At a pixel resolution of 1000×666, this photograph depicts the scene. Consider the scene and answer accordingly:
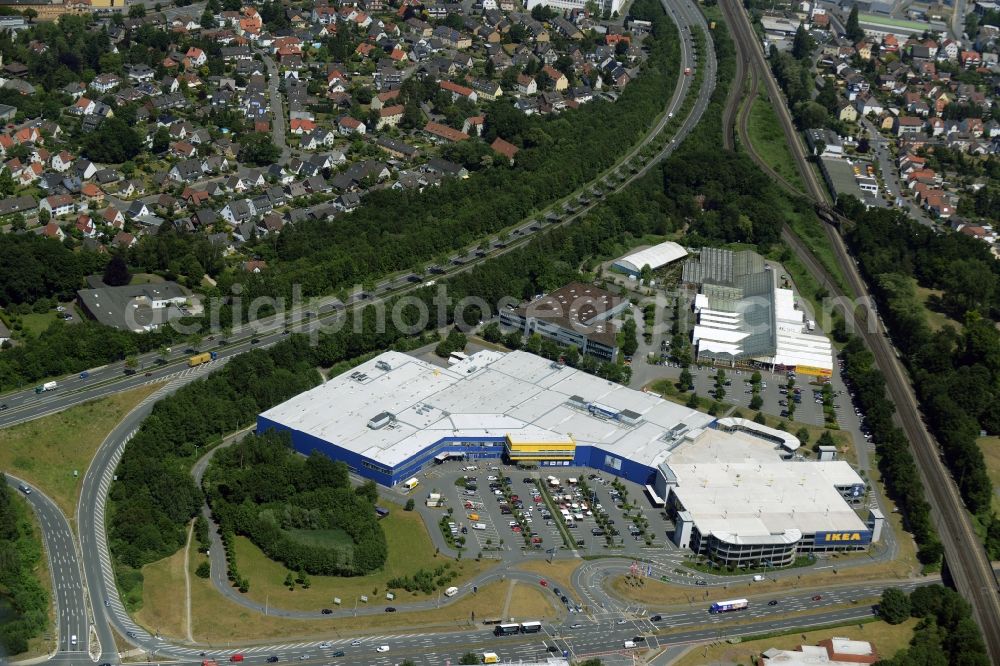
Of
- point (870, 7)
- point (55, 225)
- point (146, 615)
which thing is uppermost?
point (870, 7)

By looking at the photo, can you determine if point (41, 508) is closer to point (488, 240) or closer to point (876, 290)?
point (488, 240)

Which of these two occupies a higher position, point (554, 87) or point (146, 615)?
point (554, 87)

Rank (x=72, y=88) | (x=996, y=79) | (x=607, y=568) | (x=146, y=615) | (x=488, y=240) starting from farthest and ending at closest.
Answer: (x=996, y=79), (x=72, y=88), (x=488, y=240), (x=607, y=568), (x=146, y=615)

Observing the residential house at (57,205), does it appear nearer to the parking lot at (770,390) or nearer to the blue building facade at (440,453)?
the blue building facade at (440,453)

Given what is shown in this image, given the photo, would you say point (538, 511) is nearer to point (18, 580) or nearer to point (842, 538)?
point (842, 538)

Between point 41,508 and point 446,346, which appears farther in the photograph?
point 446,346

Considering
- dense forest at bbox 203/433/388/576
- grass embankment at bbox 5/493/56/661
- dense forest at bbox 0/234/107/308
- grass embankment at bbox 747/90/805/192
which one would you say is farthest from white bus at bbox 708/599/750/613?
grass embankment at bbox 747/90/805/192

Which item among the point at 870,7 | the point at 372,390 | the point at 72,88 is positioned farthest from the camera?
the point at 870,7

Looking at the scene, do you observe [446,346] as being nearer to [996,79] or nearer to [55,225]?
[55,225]

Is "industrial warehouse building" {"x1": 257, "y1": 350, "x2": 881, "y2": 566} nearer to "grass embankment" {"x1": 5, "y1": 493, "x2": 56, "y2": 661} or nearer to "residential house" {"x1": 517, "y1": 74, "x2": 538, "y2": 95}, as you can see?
Result: "grass embankment" {"x1": 5, "y1": 493, "x2": 56, "y2": 661}

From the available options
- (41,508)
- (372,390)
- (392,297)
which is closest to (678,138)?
(392,297)
